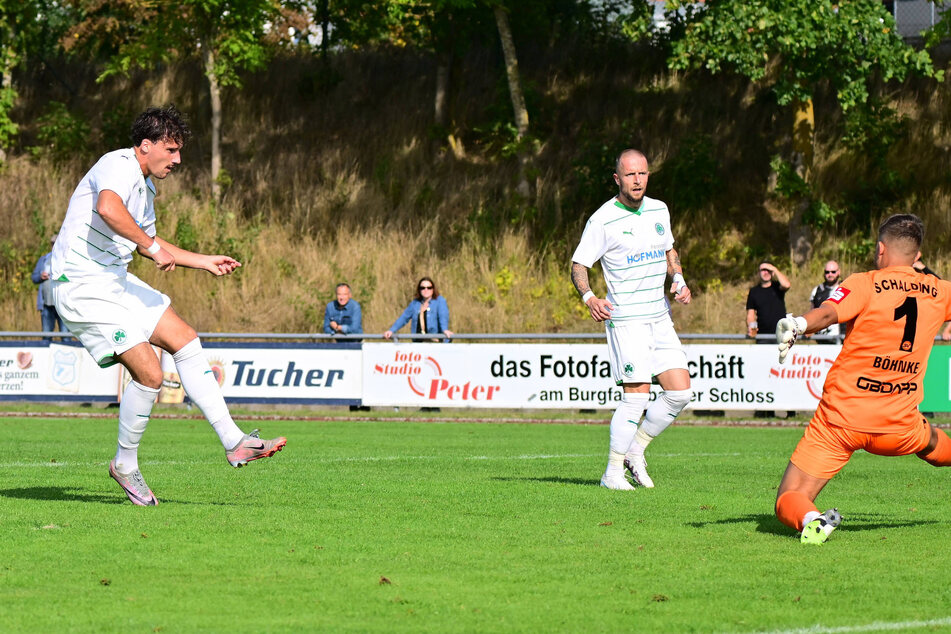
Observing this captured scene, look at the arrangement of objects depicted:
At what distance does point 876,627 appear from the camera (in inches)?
206

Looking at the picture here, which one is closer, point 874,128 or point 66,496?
point 66,496

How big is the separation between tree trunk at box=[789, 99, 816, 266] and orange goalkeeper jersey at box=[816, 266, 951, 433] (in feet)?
78.3

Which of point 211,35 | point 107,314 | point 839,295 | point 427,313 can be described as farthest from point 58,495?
point 211,35

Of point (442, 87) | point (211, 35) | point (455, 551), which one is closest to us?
point (455, 551)

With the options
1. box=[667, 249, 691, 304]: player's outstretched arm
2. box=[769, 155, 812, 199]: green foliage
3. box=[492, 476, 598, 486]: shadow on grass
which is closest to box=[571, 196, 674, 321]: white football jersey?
box=[667, 249, 691, 304]: player's outstretched arm

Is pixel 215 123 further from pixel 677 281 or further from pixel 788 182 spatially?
pixel 677 281

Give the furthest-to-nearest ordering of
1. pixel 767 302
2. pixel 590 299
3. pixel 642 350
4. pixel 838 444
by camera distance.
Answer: pixel 767 302, pixel 642 350, pixel 590 299, pixel 838 444

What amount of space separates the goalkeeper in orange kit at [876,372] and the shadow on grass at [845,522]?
1.38 ft

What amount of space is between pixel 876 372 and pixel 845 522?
1273 millimetres

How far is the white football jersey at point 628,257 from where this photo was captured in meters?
10.4

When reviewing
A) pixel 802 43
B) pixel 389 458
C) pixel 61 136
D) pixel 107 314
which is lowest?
pixel 389 458

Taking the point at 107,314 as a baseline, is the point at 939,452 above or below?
below

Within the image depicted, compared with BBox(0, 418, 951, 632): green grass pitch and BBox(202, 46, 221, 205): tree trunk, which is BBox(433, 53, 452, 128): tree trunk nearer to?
BBox(202, 46, 221, 205): tree trunk

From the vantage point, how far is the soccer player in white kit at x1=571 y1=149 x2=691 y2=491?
1031 cm
